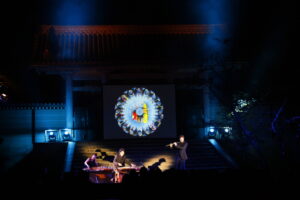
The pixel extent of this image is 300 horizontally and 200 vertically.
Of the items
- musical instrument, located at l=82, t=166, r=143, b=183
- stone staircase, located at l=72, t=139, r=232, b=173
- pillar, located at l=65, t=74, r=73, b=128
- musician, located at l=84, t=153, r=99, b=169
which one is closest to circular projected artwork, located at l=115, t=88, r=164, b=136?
stone staircase, located at l=72, t=139, r=232, b=173

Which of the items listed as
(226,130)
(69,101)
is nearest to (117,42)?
(69,101)

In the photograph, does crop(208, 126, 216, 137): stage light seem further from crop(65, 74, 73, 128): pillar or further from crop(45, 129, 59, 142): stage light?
crop(45, 129, 59, 142): stage light

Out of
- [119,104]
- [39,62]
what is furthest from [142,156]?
[39,62]

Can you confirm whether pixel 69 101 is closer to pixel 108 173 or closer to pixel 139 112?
pixel 139 112

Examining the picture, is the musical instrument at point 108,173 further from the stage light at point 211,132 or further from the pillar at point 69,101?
the stage light at point 211,132

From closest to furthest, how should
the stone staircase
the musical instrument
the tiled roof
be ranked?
the musical instrument < the stone staircase < the tiled roof

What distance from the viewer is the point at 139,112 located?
1745cm

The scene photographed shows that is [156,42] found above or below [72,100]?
above

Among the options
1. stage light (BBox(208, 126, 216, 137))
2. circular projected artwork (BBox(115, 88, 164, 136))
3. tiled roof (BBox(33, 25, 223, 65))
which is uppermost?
tiled roof (BBox(33, 25, 223, 65))

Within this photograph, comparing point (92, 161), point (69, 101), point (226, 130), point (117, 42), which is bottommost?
point (92, 161)

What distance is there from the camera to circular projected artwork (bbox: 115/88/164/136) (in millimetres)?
17062

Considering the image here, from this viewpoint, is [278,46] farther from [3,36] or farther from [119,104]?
[3,36]

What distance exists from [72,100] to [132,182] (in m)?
13.3

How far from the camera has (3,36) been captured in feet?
62.0
